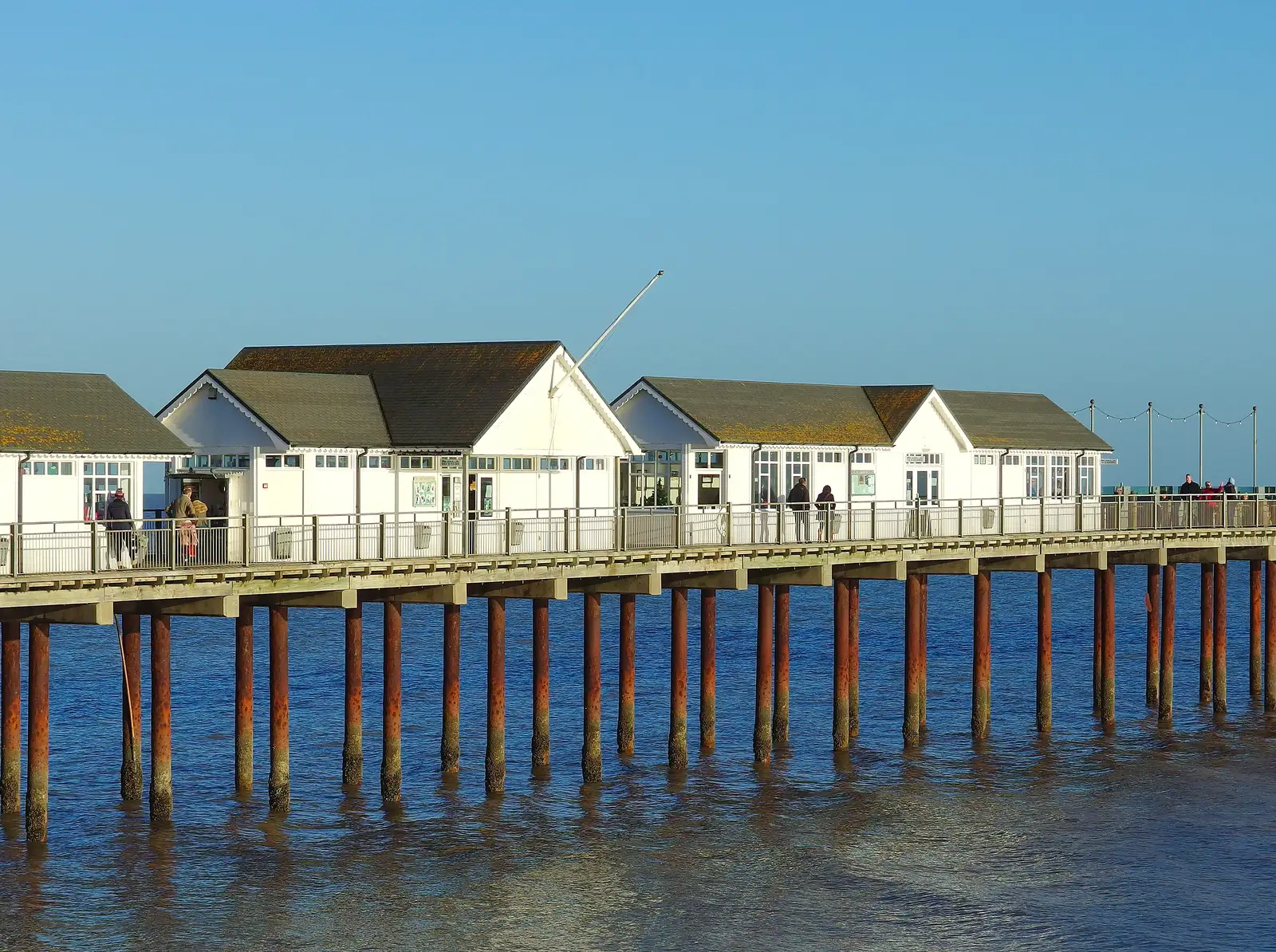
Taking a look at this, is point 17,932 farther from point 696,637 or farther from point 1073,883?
point 696,637

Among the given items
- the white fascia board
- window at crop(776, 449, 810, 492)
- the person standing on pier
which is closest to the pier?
the person standing on pier

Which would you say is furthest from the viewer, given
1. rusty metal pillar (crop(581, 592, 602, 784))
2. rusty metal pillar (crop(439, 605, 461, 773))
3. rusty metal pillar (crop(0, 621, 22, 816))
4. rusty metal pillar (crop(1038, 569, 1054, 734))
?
rusty metal pillar (crop(1038, 569, 1054, 734))

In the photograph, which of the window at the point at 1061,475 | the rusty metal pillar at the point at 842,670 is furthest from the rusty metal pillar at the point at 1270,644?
the rusty metal pillar at the point at 842,670

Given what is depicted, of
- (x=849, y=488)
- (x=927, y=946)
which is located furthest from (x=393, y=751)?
(x=849, y=488)

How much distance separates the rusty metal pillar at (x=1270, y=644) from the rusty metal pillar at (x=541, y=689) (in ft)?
72.2

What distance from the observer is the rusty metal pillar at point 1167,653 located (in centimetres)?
5406

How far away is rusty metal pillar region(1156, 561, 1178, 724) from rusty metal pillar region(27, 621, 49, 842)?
29872mm

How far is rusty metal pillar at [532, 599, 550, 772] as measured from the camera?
4253 cm

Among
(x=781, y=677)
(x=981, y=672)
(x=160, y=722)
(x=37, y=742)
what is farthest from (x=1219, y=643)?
(x=37, y=742)

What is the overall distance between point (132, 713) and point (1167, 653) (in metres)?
27.7

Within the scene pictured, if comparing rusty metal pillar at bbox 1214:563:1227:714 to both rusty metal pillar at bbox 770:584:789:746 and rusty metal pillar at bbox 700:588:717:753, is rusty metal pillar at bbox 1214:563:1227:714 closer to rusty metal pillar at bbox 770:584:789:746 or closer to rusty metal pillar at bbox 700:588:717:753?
rusty metal pillar at bbox 770:584:789:746

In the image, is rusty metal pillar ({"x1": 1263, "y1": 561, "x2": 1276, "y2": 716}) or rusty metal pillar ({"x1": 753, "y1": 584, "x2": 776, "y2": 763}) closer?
rusty metal pillar ({"x1": 753, "y1": 584, "x2": 776, "y2": 763})

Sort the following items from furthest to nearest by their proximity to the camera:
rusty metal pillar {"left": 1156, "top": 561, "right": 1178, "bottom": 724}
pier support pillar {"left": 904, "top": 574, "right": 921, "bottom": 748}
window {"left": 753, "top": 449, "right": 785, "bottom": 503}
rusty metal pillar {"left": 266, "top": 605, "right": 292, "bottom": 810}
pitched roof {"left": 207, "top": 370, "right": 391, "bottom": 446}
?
rusty metal pillar {"left": 1156, "top": 561, "right": 1178, "bottom": 724}, window {"left": 753, "top": 449, "right": 785, "bottom": 503}, pier support pillar {"left": 904, "top": 574, "right": 921, "bottom": 748}, pitched roof {"left": 207, "top": 370, "right": 391, "bottom": 446}, rusty metal pillar {"left": 266, "top": 605, "right": 292, "bottom": 810}

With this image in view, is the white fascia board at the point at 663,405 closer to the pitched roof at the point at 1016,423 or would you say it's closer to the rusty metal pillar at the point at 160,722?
the pitched roof at the point at 1016,423
